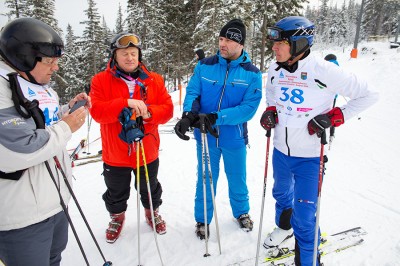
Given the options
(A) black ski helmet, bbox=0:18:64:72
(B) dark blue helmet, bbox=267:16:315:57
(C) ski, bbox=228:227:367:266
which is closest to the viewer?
(A) black ski helmet, bbox=0:18:64:72

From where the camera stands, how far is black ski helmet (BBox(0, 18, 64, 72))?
1805 mm

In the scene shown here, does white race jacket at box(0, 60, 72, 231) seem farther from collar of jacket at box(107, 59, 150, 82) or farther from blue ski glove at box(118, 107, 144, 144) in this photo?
collar of jacket at box(107, 59, 150, 82)

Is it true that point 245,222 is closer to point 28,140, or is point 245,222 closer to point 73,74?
point 28,140

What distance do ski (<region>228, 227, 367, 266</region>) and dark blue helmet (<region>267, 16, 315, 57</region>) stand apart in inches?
99.2

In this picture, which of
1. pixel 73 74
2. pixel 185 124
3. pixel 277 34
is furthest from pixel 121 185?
pixel 73 74

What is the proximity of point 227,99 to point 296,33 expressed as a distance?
115 centimetres

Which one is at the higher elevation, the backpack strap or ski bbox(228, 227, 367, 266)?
the backpack strap

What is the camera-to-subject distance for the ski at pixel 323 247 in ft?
10.7

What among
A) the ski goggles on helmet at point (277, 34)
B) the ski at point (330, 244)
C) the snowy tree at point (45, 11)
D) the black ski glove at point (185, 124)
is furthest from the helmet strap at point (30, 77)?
the snowy tree at point (45, 11)

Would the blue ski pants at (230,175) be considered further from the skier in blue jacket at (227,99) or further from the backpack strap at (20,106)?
the backpack strap at (20,106)

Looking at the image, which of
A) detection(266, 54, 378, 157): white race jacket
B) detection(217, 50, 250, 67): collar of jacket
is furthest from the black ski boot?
detection(217, 50, 250, 67): collar of jacket

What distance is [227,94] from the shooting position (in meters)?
3.38

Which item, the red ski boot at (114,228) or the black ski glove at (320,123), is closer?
the black ski glove at (320,123)

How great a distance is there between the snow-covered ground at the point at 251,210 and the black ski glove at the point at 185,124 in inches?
64.9
